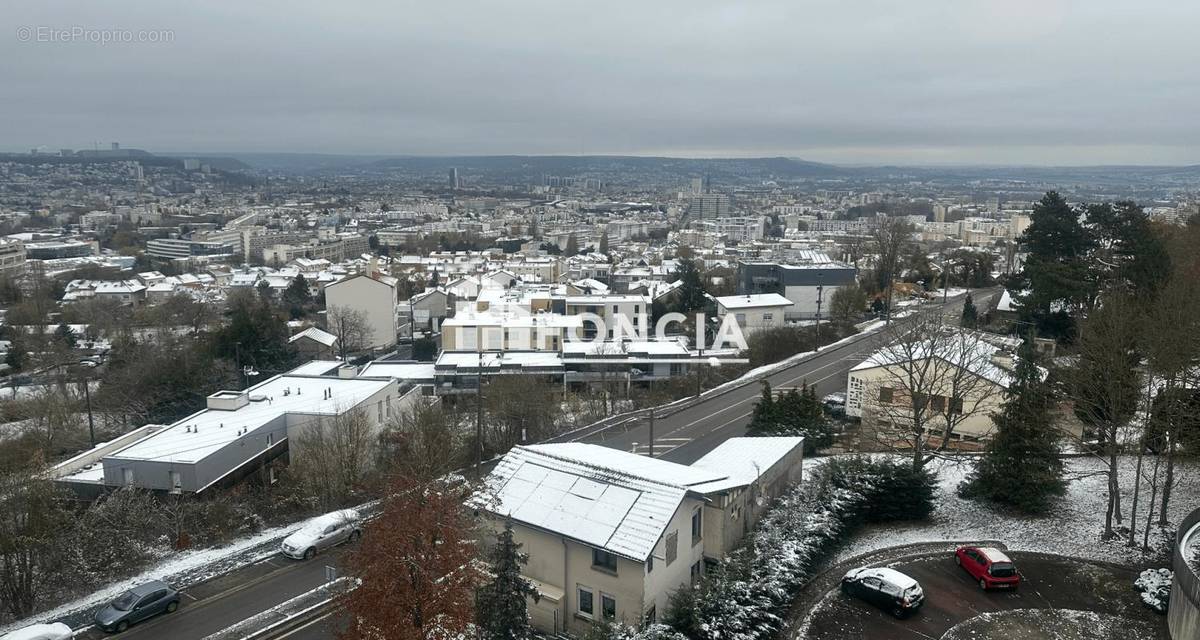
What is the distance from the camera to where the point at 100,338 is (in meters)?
41.2

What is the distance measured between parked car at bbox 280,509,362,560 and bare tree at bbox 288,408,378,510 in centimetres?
191

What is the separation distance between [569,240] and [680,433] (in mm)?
72677

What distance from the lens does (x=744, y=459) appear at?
1417cm

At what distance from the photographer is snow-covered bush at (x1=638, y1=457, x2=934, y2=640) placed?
10562 millimetres

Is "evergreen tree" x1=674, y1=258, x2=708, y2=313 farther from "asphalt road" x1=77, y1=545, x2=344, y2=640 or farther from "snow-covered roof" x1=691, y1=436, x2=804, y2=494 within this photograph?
"asphalt road" x1=77, y1=545, x2=344, y2=640

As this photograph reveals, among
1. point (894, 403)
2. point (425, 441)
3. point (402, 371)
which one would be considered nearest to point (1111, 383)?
point (894, 403)

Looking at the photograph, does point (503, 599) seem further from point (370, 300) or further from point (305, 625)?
point (370, 300)

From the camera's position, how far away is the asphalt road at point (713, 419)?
19.9 metres

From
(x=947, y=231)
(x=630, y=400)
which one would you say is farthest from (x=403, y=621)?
(x=947, y=231)

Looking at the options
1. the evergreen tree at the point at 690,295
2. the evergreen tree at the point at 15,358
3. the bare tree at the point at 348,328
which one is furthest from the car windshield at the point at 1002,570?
the evergreen tree at the point at 15,358

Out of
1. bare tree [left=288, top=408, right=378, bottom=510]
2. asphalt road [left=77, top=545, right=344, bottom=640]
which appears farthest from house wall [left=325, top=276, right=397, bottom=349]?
asphalt road [left=77, top=545, right=344, bottom=640]

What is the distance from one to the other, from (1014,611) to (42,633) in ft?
43.7

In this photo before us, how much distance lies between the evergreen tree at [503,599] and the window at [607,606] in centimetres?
177

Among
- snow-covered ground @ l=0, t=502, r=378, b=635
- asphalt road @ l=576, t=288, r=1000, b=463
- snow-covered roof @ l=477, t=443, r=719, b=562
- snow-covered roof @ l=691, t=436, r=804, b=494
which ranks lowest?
asphalt road @ l=576, t=288, r=1000, b=463
